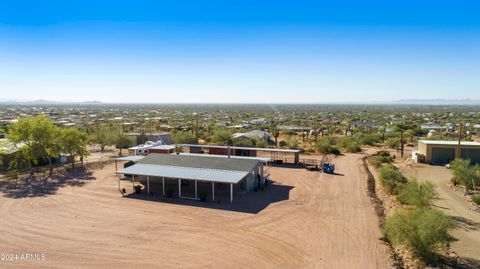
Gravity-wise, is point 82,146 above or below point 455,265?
above

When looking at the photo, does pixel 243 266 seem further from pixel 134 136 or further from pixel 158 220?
pixel 134 136

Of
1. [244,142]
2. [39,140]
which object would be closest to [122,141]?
[39,140]

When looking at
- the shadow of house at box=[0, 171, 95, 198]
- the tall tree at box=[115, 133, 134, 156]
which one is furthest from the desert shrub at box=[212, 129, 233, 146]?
the shadow of house at box=[0, 171, 95, 198]

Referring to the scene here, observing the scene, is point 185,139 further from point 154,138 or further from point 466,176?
point 466,176

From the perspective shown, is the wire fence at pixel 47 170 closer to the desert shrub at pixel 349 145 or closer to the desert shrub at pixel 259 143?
the desert shrub at pixel 259 143

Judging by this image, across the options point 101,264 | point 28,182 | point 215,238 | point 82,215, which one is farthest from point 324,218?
point 28,182

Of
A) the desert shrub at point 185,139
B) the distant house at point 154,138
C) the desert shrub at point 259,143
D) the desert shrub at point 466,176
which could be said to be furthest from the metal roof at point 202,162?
the desert shrub at point 185,139
